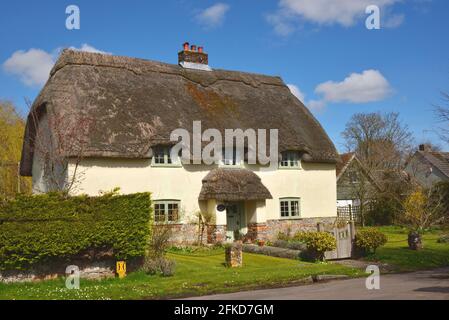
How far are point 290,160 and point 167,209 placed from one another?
7.66 meters

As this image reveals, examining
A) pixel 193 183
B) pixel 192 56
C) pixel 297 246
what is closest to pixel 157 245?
pixel 297 246

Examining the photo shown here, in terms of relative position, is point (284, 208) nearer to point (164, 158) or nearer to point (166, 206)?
point (166, 206)

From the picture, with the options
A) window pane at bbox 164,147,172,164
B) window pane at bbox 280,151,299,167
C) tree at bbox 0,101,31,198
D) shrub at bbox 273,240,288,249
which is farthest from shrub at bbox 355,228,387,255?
tree at bbox 0,101,31,198

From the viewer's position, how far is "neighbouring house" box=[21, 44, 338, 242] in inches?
883

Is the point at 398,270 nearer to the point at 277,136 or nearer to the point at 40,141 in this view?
the point at 277,136

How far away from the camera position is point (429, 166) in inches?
1999

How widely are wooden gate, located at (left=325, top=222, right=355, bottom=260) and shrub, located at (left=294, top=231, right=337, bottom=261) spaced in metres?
0.38

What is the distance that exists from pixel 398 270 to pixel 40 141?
667 inches

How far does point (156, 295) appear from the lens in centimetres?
1325

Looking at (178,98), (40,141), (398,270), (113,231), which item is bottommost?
(398,270)

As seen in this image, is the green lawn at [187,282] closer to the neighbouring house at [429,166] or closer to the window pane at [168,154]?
the window pane at [168,154]

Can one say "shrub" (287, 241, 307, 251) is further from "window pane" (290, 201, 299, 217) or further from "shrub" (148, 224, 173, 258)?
"shrub" (148, 224, 173, 258)

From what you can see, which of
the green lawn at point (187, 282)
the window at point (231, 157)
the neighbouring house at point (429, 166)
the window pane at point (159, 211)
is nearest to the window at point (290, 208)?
the window at point (231, 157)
